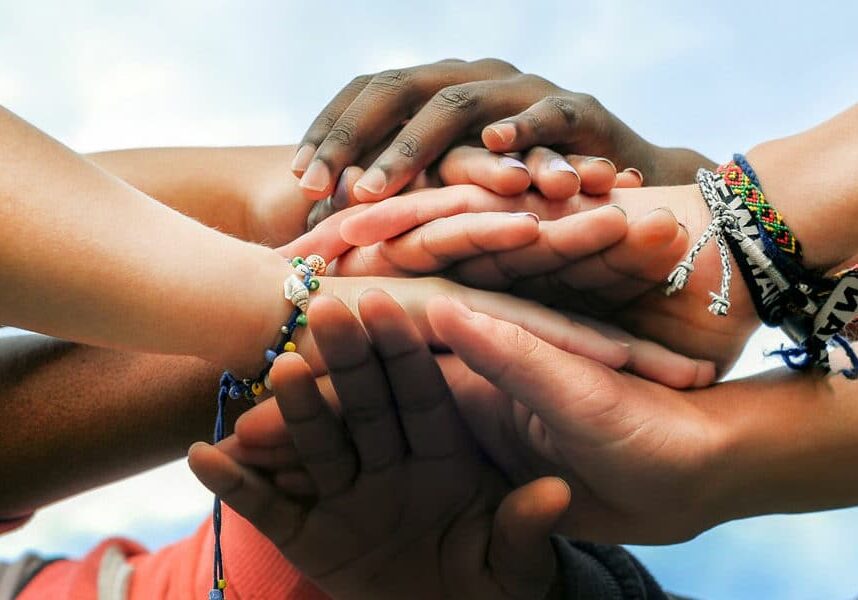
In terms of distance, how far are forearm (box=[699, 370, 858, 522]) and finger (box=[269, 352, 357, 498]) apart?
0.30 metres

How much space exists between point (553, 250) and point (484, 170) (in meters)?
0.12

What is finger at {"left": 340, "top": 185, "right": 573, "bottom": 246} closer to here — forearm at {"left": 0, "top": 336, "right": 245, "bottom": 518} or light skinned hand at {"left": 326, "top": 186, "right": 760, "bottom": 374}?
light skinned hand at {"left": 326, "top": 186, "right": 760, "bottom": 374}

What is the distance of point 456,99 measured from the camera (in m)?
0.79

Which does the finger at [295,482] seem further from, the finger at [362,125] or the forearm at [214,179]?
the forearm at [214,179]

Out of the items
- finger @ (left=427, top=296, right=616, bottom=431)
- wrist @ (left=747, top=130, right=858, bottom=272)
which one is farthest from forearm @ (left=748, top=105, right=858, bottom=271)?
finger @ (left=427, top=296, right=616, bottom=431)

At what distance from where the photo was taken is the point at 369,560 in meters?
0.71

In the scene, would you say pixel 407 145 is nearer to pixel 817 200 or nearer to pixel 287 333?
pixel 287 333

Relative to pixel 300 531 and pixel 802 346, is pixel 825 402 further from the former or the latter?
pixel 300 531

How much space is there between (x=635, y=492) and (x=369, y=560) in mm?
228

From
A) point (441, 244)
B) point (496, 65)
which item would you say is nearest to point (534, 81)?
point (496, 65)

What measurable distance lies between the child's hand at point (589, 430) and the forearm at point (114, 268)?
17 cm

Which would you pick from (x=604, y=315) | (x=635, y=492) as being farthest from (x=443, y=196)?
(x=635, y=492)

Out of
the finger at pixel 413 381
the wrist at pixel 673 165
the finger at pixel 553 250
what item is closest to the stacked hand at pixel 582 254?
the finger at pixel 553 250

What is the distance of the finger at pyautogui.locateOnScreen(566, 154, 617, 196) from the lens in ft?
2.36
